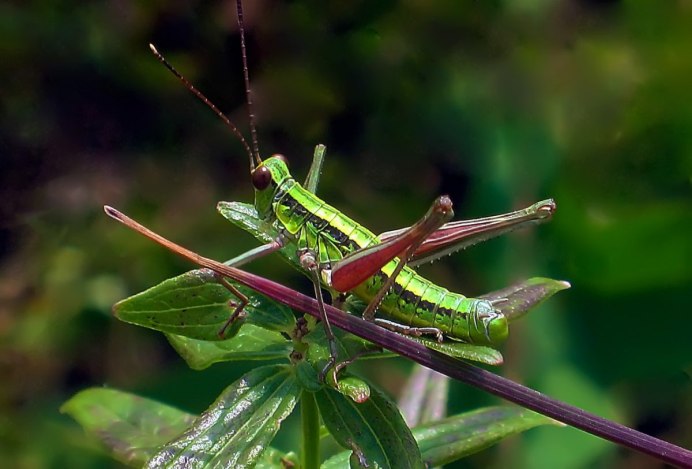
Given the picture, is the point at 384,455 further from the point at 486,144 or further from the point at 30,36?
the point at 30,36

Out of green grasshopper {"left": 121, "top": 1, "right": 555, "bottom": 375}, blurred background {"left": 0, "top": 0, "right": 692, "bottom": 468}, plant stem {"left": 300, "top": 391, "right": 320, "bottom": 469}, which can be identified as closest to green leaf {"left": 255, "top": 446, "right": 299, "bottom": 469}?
plant stem {"left": 300, "top": 391, "right": 320, "bottom": 469}

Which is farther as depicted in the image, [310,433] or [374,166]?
[374,166]

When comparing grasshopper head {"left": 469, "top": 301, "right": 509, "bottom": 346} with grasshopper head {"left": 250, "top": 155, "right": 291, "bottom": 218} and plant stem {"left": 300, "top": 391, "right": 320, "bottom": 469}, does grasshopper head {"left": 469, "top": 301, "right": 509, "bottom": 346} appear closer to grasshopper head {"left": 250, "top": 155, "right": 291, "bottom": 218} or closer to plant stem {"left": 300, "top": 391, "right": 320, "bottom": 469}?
plant stem {"left": 300, "top": 391, "right": 320, "bottom": 469}

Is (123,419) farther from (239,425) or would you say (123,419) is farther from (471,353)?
(471,353)

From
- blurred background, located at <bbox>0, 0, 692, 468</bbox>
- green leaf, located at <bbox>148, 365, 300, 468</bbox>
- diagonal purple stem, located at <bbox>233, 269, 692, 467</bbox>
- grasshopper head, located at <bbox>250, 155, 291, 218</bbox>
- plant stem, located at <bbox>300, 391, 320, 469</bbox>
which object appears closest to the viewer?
diagonal purple stem, located at <bbox>233, 269, 692, 467</bbox>

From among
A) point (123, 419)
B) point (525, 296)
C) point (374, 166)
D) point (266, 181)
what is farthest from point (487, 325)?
point (374, 166)
